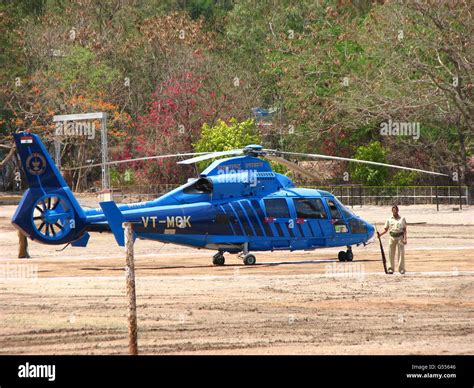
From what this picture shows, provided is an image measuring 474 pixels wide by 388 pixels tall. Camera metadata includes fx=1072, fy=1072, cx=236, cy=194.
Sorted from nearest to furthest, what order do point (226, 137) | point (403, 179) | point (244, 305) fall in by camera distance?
point (244, 305)
point (403, 179)
point (226, 137)

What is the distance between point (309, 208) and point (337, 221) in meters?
0.99

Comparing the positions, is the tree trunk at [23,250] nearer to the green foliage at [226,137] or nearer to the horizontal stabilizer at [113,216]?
the horizontal stabilizer at [113,216]

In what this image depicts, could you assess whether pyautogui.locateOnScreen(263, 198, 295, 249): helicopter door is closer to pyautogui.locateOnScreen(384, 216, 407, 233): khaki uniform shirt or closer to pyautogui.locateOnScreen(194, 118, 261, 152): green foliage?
pyautogui.locateOnScreen(384, 216, 407, 233): khaki uniform shirt

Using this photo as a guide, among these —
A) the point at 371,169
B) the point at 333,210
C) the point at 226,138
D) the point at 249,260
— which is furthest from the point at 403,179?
the point at 249,260

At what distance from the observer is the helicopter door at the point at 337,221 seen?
30719 millimetres

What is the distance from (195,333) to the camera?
1897 centimetres

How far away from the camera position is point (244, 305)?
22.4 m

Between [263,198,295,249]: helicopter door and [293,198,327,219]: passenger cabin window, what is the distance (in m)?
0.33

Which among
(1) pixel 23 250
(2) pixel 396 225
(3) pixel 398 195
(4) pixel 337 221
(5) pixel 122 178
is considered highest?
(5) pixel 122 178

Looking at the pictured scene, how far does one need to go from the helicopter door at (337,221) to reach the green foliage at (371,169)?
2975 centimetres

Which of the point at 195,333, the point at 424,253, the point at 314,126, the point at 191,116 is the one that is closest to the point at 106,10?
the point at 191,116

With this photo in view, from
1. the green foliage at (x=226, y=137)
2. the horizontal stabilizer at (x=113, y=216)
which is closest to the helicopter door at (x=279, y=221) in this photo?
the horizontal stabilizer at (x=113, y=216)

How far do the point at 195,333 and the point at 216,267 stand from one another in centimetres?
1151

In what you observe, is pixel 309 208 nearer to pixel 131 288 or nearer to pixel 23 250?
pixel 23 250
